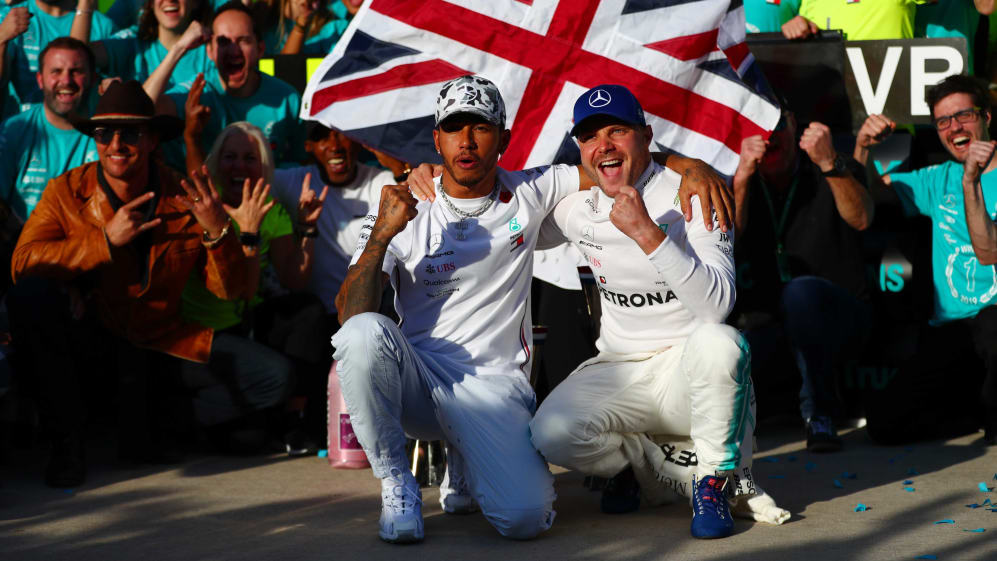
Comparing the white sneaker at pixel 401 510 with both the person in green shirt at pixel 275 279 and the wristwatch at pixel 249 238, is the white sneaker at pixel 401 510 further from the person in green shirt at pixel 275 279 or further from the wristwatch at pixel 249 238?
the wristwatch at pixel 249 238

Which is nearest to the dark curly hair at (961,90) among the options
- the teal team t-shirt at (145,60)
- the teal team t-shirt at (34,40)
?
the teal team t-shirt at (145,60)

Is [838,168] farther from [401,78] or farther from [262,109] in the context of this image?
[262,109]

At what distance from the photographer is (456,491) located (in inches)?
169

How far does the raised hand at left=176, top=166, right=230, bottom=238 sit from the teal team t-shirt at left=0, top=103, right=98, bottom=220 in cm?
125

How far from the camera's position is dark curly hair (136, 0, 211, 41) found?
6.76 meters

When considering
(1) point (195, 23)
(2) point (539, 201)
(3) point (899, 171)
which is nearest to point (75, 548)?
(2) point (539, 201)

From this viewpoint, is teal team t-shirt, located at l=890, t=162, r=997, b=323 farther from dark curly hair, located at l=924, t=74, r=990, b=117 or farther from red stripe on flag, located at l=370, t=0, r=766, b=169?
red stripe on flag, located at l=370, t=0, r=766, b=169

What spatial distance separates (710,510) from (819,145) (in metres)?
2.17

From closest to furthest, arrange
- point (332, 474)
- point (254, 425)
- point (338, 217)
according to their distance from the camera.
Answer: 1. point (332, 474)
2. point (254, 425)
3. point (338, 217)

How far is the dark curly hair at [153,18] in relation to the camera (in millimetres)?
6762

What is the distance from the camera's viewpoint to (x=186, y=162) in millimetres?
6113

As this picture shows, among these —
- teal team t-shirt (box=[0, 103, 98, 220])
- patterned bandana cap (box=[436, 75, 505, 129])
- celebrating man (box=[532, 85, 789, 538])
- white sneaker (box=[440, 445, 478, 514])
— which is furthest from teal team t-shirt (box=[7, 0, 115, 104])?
celebrating man (box=[532, 85, 789, 538])

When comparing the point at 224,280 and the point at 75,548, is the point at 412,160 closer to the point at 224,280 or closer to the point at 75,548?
the point at 224,280

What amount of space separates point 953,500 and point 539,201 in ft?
6.08
